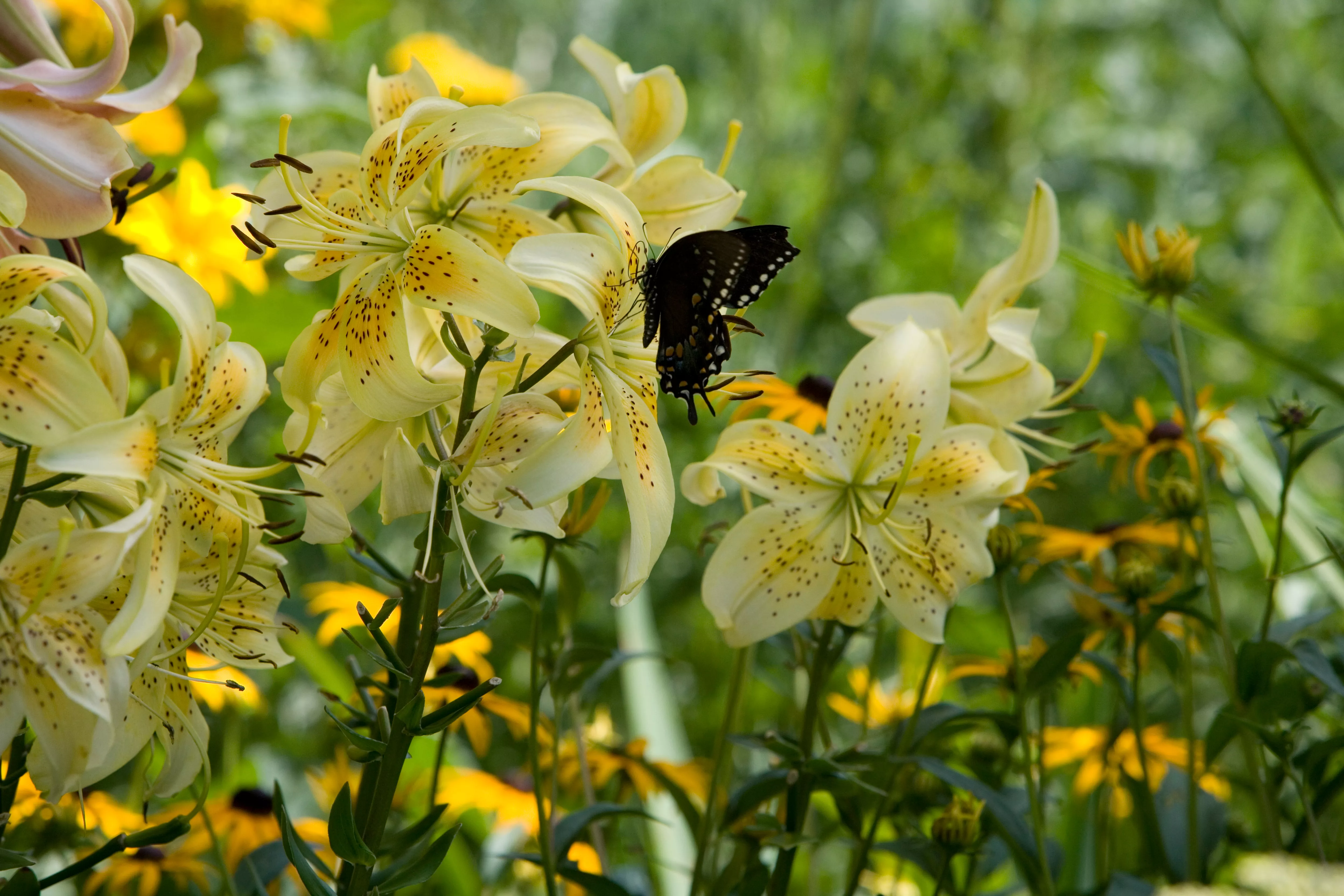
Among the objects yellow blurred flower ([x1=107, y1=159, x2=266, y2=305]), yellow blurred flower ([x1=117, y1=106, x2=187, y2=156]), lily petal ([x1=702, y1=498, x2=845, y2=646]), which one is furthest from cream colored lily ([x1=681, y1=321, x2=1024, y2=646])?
yellow blurred flower ([x1=117, y1=106, x2=187, y2=156])

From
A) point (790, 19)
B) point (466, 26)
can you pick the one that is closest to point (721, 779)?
point (790, 19)

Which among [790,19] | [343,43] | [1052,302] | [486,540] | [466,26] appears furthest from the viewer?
[466,26]

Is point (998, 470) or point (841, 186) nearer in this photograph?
point (998, 470)

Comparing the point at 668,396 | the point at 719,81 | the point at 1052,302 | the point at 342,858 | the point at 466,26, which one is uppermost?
the point at 466,26

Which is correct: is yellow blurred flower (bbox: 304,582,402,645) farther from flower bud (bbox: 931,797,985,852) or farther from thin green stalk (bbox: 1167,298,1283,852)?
thin green stalk (bbox: 1167,298,1283,852)

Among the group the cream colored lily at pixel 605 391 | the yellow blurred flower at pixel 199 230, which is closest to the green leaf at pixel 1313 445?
the cream colored lily at pixel 605 391

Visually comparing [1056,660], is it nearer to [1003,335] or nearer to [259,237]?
[1003,335]

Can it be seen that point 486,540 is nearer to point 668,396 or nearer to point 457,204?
point 668,396
